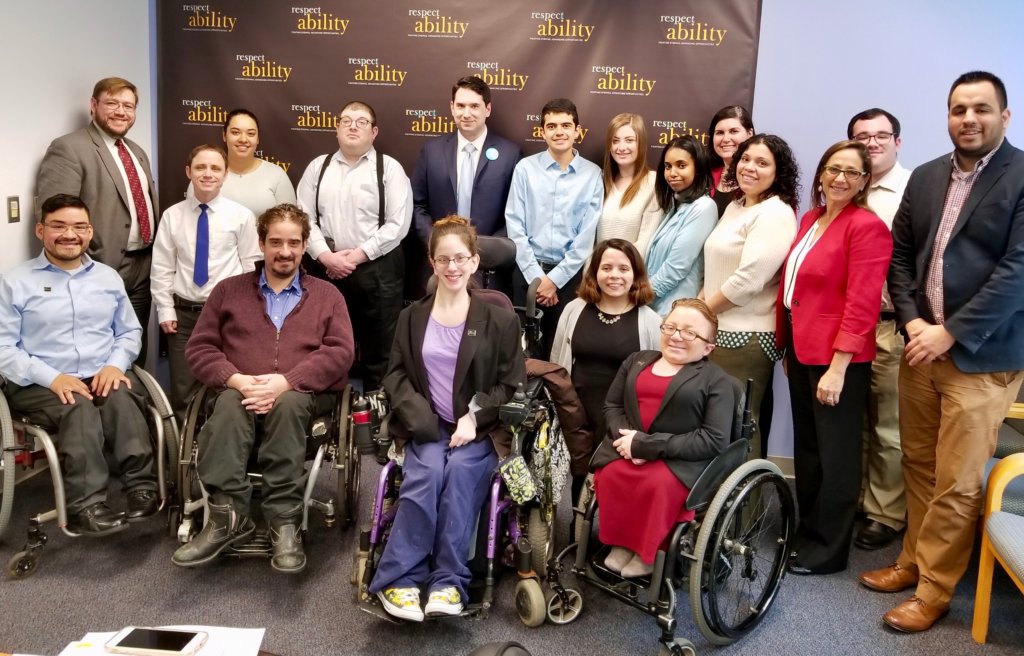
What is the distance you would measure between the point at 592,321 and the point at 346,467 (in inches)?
40.6

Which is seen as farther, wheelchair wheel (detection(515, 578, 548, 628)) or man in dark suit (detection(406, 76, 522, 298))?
man in dark suit (detection(406, 76, 522, 298))

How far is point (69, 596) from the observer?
2682mm

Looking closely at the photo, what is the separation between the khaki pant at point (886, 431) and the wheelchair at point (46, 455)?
271 cm

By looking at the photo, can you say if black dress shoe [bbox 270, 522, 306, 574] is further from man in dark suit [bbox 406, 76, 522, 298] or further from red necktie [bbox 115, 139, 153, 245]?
red necktie [bbox 115, 139, 153, 245]

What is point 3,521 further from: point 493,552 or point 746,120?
point 746,120

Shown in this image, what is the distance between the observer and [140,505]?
9.68 feet

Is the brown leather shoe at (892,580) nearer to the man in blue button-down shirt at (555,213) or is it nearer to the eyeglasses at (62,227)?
the man in blue button-down shirt at (555,213)

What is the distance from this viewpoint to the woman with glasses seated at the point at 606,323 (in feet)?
9.70

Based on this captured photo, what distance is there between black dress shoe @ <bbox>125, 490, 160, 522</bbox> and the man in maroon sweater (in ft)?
1.15

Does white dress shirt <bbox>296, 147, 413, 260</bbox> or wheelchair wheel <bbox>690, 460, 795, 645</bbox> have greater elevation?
white dress shirt <bbox>296, 147, 413, 260</bbox>

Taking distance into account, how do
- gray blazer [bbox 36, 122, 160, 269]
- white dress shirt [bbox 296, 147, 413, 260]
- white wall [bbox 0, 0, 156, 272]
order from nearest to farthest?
white wall [bbox 0, 0, 156, 272]
gray blazer [bbox 36, 122, 160, 269]
white dress shirt [bbox 296, 147, 413, 260]

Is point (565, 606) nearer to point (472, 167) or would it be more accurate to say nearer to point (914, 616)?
point (914, 616)

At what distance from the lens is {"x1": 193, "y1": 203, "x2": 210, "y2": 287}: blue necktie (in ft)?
11.8

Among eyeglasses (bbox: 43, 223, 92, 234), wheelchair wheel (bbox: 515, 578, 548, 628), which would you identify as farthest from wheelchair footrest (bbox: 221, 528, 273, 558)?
eyeglasses (bbox: 43, 223, 92, 234)
